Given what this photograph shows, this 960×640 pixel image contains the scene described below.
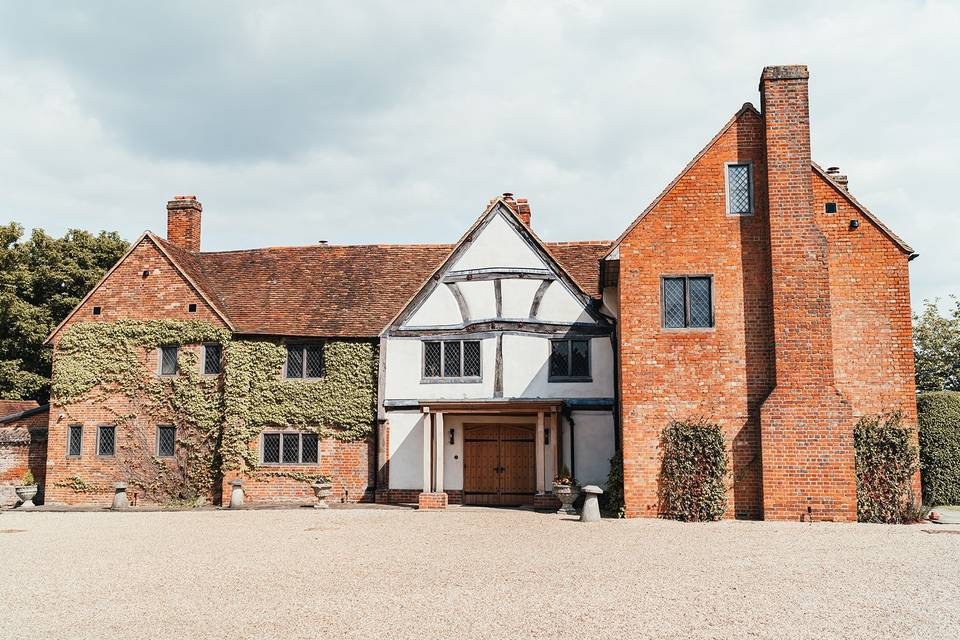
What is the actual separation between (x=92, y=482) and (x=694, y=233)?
1667 cm

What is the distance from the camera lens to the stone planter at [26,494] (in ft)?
70.4

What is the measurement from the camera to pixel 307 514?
1828 cm

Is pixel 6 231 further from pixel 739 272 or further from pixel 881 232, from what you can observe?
pixel 881 232

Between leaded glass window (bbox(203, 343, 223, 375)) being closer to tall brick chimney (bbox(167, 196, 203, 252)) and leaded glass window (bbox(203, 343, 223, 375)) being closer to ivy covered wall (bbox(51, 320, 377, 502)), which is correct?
ivy covered wall (bbox(51, 320, 377, 502))

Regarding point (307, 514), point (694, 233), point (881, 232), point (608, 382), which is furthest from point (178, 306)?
point (881, 232)

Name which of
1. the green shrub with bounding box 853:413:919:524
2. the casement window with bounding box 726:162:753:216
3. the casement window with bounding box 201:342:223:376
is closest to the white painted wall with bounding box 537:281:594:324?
the casement window with bounding box 726:162:753:216

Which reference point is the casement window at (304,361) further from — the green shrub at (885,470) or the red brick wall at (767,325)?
the green shrub at (885,470)

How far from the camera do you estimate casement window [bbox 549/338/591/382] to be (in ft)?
67.2

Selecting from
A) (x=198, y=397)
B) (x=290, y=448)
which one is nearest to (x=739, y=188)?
(x=290, y=448)

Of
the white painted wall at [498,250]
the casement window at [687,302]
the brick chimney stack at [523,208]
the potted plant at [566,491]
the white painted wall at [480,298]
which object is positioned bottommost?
the potted plant at [566,491]

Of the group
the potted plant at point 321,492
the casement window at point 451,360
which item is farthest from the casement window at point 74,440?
the casement window at point 451,360

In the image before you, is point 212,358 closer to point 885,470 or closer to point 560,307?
point 560,307

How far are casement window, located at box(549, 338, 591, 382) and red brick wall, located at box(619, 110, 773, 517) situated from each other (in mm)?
3742

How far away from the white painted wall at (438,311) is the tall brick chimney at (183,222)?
27.4 feet
